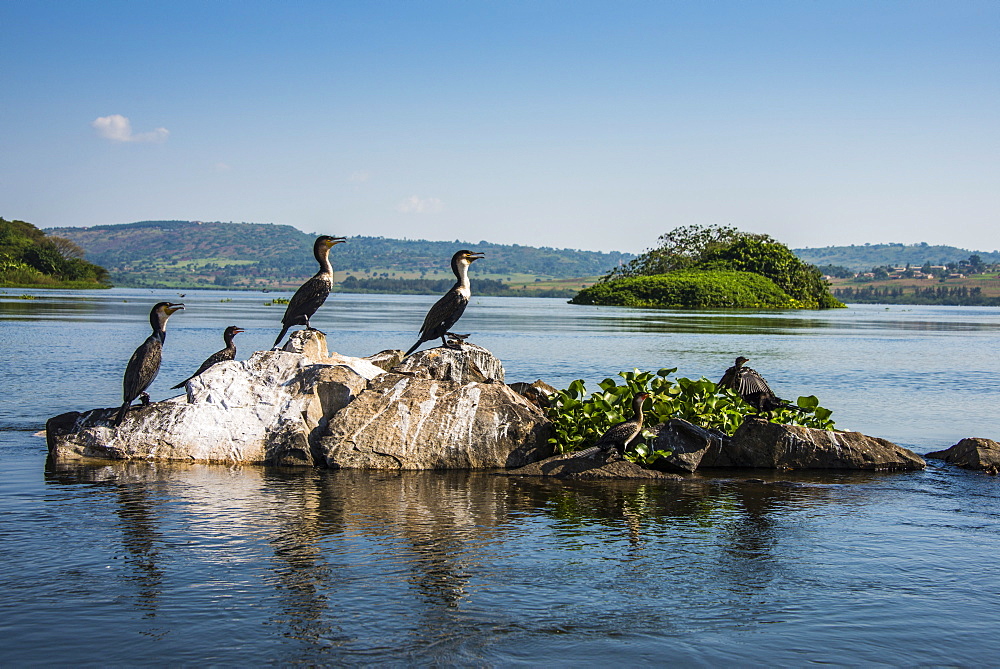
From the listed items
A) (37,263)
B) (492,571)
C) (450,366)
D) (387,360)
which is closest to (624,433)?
(450,366)

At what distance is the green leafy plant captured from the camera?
1284cm

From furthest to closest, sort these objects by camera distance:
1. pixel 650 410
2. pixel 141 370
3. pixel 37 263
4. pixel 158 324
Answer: pixel 37 263 → pixel 650 410 → pixel 158 324 → pixel 141 370

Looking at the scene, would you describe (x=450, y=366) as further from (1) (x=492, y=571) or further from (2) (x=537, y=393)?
(1) (x=492, y=571)

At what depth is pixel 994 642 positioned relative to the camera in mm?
6398

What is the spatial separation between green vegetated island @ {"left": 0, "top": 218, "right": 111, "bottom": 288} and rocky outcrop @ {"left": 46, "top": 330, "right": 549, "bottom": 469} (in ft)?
423

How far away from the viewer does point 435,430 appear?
41.1ft

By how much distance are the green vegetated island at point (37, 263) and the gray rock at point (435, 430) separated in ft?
Answer: 429

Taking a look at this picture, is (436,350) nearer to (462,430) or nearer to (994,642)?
(462,430)

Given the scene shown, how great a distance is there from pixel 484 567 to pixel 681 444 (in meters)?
5.36

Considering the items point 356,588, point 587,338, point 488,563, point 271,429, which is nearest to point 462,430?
point 271,429

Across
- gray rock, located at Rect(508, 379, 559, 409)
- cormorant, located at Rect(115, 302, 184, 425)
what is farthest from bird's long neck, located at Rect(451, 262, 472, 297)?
cormorant, located at Rect(115, 302, 184, 425)

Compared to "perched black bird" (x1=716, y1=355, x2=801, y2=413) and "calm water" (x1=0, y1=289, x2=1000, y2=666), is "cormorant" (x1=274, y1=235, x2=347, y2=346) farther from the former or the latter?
"perched black bird" (x1=716, y1=355, x2=801, y2=413)

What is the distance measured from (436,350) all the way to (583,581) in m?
6.63

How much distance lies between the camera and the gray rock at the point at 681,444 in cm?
1241
